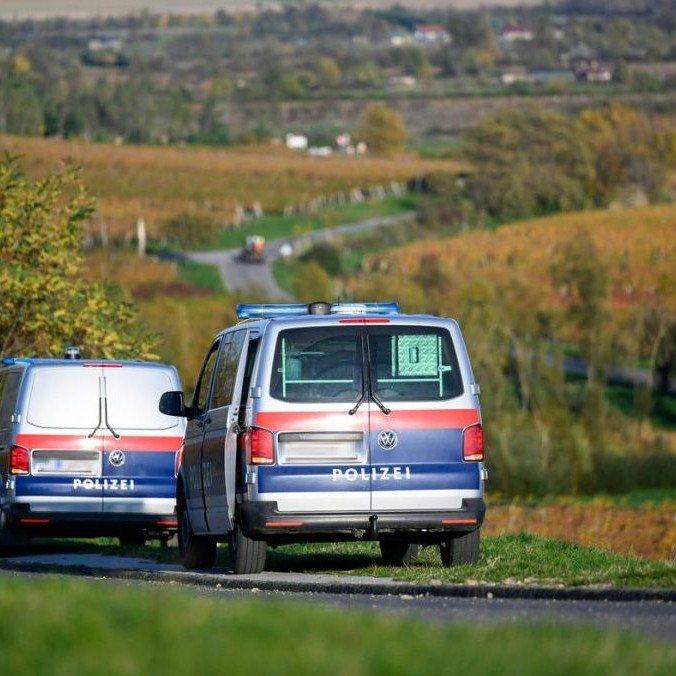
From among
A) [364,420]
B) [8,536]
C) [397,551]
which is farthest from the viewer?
[8,536]

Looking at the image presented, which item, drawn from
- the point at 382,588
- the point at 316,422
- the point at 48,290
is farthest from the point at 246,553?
the point at 48,290

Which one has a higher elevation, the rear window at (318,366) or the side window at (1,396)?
the rear window at (318,366)

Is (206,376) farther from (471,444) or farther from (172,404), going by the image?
(471,444)

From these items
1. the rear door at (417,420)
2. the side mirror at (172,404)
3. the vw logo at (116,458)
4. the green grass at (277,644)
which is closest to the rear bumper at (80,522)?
the vw logo at (116,458)

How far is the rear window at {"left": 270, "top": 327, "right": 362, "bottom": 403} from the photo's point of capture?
48.3 ft

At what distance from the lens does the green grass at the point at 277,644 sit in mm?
6477

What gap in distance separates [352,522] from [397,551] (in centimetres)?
283

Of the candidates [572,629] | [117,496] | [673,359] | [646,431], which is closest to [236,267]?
[673,359]

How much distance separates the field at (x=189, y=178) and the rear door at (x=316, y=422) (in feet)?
342

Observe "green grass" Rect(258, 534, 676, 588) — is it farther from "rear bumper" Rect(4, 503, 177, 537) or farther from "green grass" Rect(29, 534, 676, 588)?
"rear bumper" Rect(4, 503, 177, 537)

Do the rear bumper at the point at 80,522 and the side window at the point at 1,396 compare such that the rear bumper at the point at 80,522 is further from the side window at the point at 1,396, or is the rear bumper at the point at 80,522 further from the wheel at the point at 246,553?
the wheel at the point at 246,553

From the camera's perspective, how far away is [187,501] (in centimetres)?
1714

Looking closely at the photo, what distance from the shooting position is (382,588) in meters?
Answer: 13.5

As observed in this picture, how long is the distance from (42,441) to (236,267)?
349 ft
